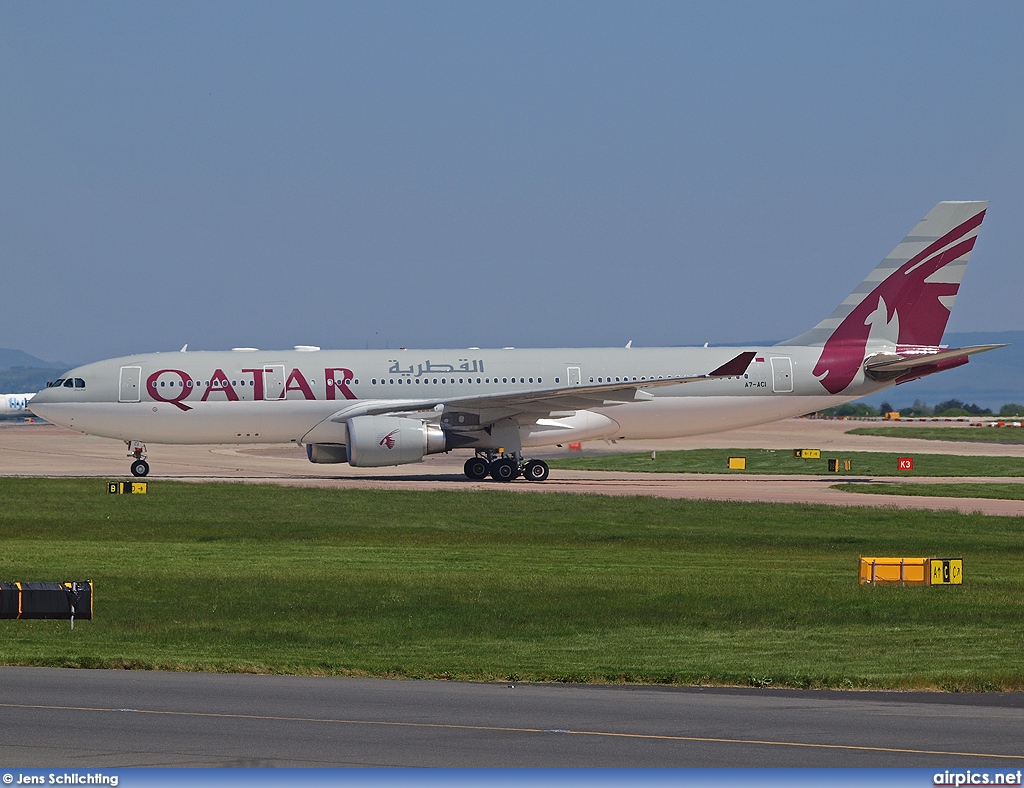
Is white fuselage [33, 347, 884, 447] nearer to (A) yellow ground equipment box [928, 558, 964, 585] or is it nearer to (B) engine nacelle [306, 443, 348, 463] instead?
(B) engine nacelle [306, 443, 348, 463]

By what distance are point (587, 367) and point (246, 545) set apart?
1837 centimetres

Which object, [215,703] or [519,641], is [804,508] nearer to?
[519,641]

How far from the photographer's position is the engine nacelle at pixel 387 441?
4325 cm

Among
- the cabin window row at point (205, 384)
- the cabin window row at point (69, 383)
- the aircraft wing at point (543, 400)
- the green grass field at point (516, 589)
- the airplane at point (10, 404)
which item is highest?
the airplane at point (10, 404)

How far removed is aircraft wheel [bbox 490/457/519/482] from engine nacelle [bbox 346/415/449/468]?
2.86 m

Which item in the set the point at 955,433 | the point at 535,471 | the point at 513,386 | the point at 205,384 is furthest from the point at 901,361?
the point at 955,433

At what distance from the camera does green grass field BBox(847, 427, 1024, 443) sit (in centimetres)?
7969

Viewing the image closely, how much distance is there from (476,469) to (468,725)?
3393 cm

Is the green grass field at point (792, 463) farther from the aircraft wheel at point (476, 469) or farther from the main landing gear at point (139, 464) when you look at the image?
the main landing gear at point (139, 464)

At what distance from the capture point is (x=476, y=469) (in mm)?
46594

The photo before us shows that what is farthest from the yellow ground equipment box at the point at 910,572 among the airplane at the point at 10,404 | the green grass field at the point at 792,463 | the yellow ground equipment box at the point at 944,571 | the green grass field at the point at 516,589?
the airplane at the point at 10,404

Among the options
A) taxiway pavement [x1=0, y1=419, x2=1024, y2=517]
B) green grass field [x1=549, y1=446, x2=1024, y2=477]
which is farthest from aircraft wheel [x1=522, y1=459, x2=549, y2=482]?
green grass field [x1=549, y1=446, x2=1024, y2=477]

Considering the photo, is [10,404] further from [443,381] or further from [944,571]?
[944,571]

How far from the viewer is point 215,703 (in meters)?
13.7
